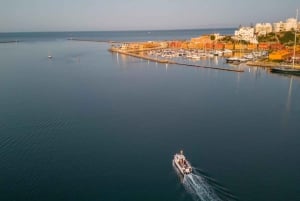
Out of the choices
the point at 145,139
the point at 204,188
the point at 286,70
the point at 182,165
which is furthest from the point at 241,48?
the point at 204,188

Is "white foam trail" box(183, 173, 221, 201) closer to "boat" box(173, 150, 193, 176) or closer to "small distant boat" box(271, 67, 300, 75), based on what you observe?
"boat" box(173, 150, 193, 176)

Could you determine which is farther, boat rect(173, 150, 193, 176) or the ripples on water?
boat rect(173, 150, 193, 176)

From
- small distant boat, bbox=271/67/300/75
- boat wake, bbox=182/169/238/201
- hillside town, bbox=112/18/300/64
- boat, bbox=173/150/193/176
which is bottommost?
boat wake, bbox=182/169/238/201

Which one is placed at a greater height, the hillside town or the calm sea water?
the hillside town

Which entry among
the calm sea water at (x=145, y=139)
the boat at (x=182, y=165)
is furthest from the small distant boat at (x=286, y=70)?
the boat at (x=182, y=165)

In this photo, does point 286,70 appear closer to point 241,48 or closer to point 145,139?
point 241,48

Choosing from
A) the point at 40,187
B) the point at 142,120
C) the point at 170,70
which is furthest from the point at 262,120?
the point at 170,70

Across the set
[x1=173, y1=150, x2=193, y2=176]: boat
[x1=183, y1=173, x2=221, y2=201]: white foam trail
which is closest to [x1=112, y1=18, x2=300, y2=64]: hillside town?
[x1=173, y1=150, x2=193, y2=176]: boat
